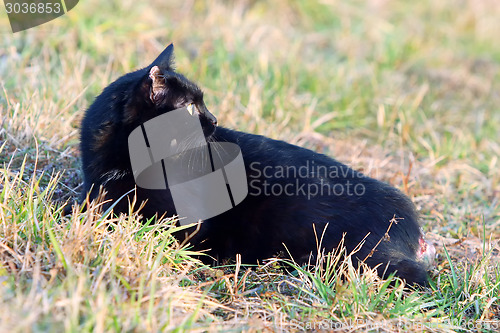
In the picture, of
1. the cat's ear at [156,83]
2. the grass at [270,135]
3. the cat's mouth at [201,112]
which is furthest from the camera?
the cat's mouth at [201,112]

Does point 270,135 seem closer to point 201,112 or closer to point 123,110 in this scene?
point 201,112

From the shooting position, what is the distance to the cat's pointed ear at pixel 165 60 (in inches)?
87.4

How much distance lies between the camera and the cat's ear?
1923mm

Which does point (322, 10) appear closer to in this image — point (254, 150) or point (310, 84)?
point (310, 84)

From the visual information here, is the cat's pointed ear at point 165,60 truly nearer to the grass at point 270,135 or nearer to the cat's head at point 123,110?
the cat's head at point 123,110

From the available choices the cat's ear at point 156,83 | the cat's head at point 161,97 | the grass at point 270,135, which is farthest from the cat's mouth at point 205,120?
the grass at point 270,135

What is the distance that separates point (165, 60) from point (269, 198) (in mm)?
753

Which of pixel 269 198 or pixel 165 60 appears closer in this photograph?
pixel 269 198

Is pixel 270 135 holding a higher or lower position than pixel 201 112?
lower

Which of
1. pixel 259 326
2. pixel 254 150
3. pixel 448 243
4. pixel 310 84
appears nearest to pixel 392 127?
pixel 310 84

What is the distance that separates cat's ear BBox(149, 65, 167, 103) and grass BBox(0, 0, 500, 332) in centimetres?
48

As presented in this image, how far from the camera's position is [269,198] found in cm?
214

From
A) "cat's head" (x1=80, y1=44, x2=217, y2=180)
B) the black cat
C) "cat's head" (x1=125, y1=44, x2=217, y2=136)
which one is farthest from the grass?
"cat's head" (x1=125, y1=44, x2=217, y2=136)

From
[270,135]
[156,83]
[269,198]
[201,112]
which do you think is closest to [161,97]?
[156,83]
